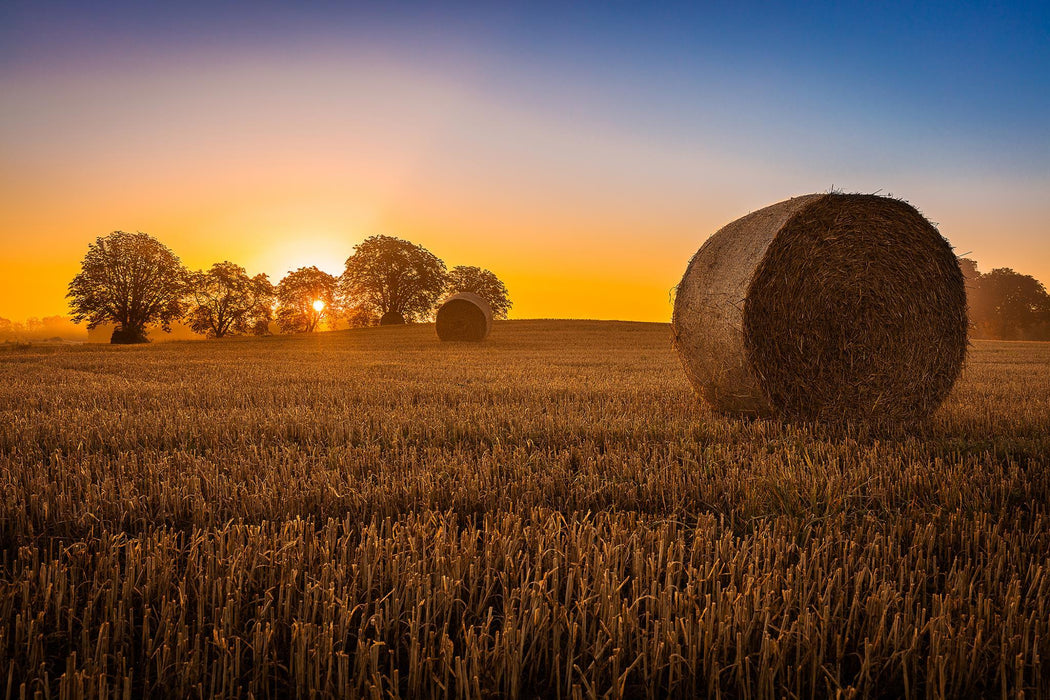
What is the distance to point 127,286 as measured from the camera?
148 ft

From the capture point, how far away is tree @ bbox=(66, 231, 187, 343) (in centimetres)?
4391

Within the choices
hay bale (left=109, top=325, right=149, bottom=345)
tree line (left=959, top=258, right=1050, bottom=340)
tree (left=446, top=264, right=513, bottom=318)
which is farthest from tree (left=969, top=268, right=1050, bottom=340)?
hay bale (left=109, top=325, right=149, bottom=345)

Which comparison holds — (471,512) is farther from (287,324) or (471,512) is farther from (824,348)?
(287,324)

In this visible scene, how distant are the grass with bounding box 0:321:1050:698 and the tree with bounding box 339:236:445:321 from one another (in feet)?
170

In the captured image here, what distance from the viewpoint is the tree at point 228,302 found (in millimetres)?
55156

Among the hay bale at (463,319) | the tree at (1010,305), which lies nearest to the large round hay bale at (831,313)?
the hay bale at (463,319)

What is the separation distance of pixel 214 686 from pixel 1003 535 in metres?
3.40

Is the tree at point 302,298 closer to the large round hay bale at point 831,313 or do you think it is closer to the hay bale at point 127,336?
the hay bale at point 127,336

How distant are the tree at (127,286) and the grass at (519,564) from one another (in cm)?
4652

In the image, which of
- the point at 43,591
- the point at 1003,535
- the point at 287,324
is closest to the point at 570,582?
the point at 43,591

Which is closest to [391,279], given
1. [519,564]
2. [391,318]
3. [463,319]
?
[391,318]

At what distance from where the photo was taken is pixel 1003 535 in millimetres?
2863

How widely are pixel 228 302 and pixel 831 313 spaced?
59.5m

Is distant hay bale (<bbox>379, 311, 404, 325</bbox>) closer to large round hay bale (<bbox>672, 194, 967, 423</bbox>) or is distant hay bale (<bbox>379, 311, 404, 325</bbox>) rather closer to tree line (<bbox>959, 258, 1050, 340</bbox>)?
large round hay bale (<bbox>672, 194, 967, 423</bbox>)
